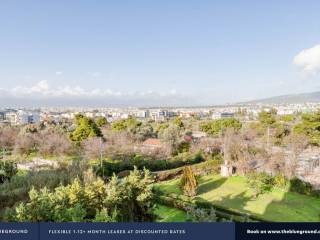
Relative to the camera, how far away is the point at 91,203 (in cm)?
541

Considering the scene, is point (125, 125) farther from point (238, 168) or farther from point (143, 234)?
point (143, 234)

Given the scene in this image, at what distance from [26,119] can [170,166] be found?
51.1 m

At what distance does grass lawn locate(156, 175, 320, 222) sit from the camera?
9344mm

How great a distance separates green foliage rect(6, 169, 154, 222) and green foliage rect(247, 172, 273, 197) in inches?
254

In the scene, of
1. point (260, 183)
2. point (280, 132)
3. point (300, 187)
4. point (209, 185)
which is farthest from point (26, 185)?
point (280, 132)

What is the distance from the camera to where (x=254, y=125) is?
84.2 ft

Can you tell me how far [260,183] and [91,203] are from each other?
7944 millimetres

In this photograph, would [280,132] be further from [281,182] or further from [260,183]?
[260,183]

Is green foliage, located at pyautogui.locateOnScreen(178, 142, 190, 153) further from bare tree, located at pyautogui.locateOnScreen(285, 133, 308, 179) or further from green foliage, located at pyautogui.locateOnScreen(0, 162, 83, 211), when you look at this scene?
green foliage, located at pyautogui.locateOnScreen(0, 162, 83, 211)

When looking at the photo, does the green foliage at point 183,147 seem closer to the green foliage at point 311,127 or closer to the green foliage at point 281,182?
the green foliage at point 311,127

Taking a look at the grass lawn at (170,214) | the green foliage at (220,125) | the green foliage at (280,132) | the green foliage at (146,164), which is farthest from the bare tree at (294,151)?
the green foliage at (220,125)

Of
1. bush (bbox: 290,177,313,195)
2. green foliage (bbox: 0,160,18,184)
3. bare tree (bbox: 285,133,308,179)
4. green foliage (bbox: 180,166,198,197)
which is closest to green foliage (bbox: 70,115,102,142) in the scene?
green foliage (bbox: 0,160,18,184)

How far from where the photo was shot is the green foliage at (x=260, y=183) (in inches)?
452

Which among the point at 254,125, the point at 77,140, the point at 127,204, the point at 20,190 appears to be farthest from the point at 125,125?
the point at 127,204
